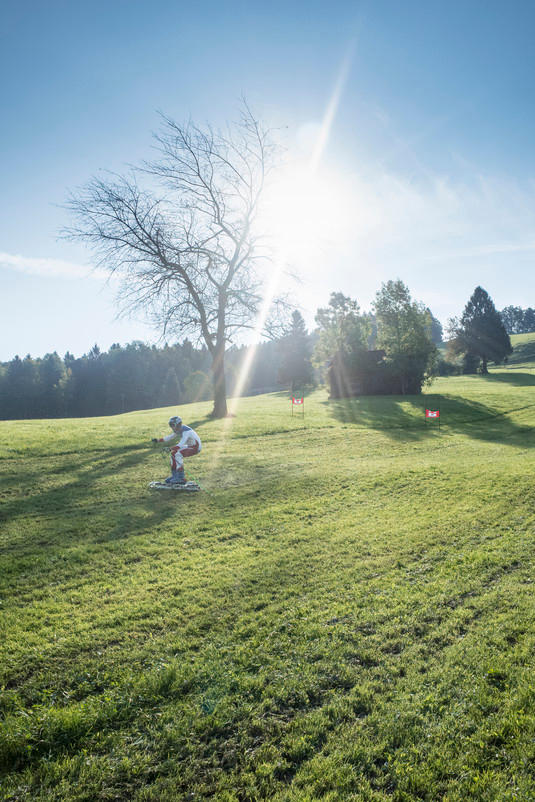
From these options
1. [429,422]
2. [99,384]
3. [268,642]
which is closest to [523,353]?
[429,422]

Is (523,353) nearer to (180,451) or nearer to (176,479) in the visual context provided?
(180,451)

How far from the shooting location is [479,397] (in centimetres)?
4056

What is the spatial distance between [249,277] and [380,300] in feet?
91.4

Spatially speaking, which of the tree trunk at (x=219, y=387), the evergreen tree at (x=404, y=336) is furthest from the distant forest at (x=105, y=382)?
the tree trunk at (x=219, y=387)

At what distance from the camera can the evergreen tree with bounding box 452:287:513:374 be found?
74375mm

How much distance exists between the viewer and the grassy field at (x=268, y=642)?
13.0ft

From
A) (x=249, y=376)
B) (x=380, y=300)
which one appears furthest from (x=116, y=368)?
(x=380, y=300)

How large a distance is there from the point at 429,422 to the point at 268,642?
87.4 feet

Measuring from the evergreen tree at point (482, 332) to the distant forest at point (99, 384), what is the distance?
4369 centimetres

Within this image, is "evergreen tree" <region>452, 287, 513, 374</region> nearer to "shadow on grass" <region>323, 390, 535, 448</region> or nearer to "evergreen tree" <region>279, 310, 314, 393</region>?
"evergreen tree" <region>279, 310, 314, 393</region>

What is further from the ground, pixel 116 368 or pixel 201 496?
pixel 116 368

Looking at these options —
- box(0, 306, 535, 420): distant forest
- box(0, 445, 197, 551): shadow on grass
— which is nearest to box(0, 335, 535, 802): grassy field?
box(0, 445, 197, 551): shadow on grass

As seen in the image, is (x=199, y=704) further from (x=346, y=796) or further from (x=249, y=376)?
(x=249, y=376)

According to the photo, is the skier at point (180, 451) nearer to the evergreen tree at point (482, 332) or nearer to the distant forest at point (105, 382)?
the distant forest at point (105, 382)
